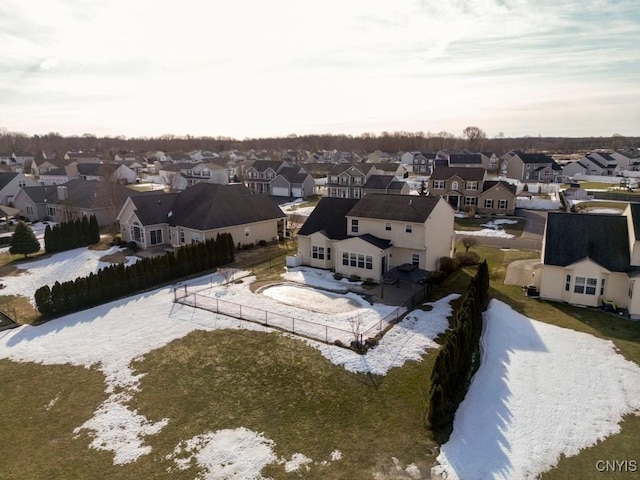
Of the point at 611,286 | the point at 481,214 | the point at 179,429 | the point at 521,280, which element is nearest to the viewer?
the point at 179,429

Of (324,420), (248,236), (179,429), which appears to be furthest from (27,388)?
(248,236)

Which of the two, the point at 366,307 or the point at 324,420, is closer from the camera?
the point at 324,420

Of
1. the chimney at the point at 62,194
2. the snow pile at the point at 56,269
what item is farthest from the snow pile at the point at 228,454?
the chimney at the point at 62,194

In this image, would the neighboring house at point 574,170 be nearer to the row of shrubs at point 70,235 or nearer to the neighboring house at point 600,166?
the neighboring house at point 600,166

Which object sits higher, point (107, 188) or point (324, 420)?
point (107, 188)

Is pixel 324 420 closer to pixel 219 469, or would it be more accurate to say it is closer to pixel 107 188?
pixel 219 469

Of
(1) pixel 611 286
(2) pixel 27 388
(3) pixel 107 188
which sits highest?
(3) pixel 107 188

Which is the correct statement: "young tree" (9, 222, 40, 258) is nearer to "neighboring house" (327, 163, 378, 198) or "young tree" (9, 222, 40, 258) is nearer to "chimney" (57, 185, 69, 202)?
"chimney" (57, 185, 69, 202)

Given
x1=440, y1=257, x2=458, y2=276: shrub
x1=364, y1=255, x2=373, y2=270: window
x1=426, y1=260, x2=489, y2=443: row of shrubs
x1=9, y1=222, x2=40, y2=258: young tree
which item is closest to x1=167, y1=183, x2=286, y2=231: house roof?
x1=9, y1=222, x2=40, y2=258: young tree
